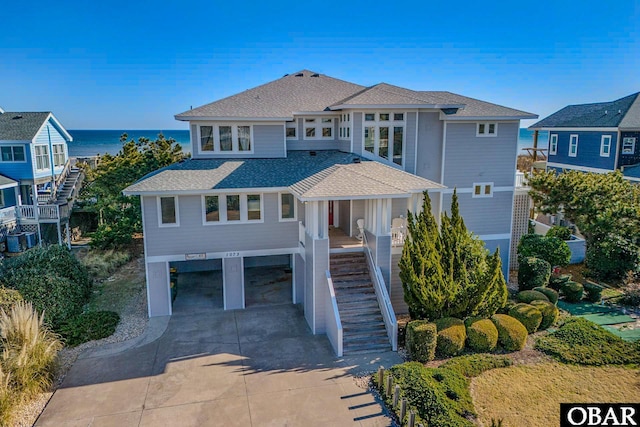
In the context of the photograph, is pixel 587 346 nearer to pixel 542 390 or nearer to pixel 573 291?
pixel 542 390

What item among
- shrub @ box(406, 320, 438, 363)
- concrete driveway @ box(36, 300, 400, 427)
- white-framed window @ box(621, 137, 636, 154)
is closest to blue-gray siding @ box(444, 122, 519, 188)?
shrub @ box(406, 320, 438, 363)

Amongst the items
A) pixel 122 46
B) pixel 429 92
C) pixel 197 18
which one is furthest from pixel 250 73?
pixel 429 92

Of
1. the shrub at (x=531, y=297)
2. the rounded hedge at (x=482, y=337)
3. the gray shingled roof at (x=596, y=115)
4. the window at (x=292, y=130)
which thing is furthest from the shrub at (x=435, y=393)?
the gray shingled roof at (x=596, y=115)

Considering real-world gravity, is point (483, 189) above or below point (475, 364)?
above

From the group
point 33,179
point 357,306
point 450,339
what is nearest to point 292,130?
point 357,306

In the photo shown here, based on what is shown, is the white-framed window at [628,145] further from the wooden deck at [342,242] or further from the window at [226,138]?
the window at [226,138]
